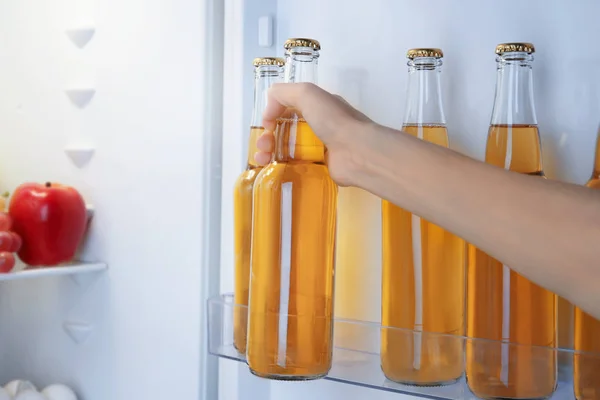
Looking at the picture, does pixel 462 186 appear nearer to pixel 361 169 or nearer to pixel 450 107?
pixel 361 169

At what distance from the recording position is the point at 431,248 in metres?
0.76

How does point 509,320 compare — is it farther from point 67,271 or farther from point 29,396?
point 29,396

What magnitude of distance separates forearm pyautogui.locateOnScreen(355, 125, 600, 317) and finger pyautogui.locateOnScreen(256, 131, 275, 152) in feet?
0.63

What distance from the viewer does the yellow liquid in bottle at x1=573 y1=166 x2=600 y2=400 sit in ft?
2.14

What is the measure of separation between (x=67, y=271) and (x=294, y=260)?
1.75 feet

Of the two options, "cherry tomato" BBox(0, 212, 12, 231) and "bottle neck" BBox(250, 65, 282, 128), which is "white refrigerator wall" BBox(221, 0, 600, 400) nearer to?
"bottle neck" BBox(250, 65, 282, 128)

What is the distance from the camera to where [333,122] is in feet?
2.30

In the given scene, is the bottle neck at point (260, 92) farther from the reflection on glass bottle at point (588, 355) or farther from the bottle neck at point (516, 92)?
the reflection on glass bottle at point (588, 355)

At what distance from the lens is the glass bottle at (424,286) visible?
0.74 metres

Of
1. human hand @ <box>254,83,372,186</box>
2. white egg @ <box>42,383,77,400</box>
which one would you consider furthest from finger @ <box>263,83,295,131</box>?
white egg @ <box>42,383,77,400</box>

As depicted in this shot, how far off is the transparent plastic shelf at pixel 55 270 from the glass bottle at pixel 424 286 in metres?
0.56

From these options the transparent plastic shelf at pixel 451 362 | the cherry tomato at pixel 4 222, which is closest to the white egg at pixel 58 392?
the cherry tomato at pixel 4 222

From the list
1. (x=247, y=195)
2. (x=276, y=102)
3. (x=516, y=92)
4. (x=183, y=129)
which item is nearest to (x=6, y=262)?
(x=183, y=129)

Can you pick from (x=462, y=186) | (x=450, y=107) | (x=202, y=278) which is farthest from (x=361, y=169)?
(x=202, y=278)
